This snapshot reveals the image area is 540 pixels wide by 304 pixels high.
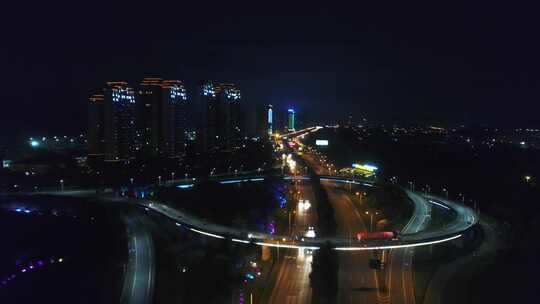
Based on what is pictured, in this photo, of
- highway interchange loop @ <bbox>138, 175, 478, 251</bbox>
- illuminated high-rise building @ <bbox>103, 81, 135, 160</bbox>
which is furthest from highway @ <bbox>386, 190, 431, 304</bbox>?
illuminated high-rise building @ <bbox>103, 81, 135, 160</bbox>

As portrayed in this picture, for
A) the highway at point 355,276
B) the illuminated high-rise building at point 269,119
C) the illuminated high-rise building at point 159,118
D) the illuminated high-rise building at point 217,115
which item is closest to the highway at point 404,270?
the highway at point 355,276

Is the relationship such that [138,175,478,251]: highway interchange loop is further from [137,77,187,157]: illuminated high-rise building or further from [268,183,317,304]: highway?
[137,77,187,157]: illuminated high-rise building

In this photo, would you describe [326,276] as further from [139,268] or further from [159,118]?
[159,118]

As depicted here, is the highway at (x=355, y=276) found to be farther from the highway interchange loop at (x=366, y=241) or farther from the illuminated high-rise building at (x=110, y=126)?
the illuminated high-rise building at (x=110, y=126)

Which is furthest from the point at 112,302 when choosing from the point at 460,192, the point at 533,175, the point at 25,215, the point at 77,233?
the point at 533,175

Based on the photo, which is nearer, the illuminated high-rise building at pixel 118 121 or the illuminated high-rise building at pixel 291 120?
the illuminated high-rise building at pixel 118 121

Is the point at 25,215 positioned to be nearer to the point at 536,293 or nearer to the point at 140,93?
the point at 536,293
